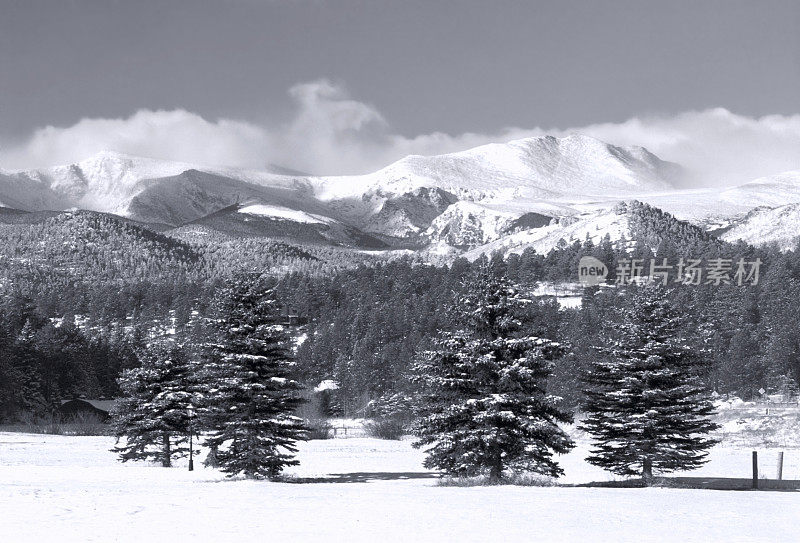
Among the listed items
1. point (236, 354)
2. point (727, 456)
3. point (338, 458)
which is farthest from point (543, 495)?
point (727, 456)

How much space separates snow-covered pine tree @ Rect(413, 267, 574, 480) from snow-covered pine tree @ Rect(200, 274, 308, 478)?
21.8 ft

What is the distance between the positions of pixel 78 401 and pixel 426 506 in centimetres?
9894

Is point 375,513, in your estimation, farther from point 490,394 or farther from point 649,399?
point 649,399

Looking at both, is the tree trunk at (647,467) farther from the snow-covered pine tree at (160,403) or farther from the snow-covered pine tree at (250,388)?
the snow-covered pine tree at (160,403)

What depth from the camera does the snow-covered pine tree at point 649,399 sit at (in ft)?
108

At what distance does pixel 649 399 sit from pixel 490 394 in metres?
7.23

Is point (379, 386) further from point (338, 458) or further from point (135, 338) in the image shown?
point (338, 458)

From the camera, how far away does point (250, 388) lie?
3478 cm

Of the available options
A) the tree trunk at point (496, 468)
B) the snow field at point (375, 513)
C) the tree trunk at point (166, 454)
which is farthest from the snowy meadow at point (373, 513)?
the tree trunk at point (166, 454)

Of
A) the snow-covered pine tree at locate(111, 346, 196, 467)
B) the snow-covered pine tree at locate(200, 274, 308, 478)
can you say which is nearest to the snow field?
the snow-covered pine tree at locate(200, 274, 308, 478)

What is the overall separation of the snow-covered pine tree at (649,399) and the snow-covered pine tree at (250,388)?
41.0 ft

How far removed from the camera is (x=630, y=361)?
3397cm

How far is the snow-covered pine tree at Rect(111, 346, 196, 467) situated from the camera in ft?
170

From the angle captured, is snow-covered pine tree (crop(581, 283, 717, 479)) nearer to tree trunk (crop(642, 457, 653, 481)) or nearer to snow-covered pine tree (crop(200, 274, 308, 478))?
tree trunk (crop(642, 457, 653, 481))
